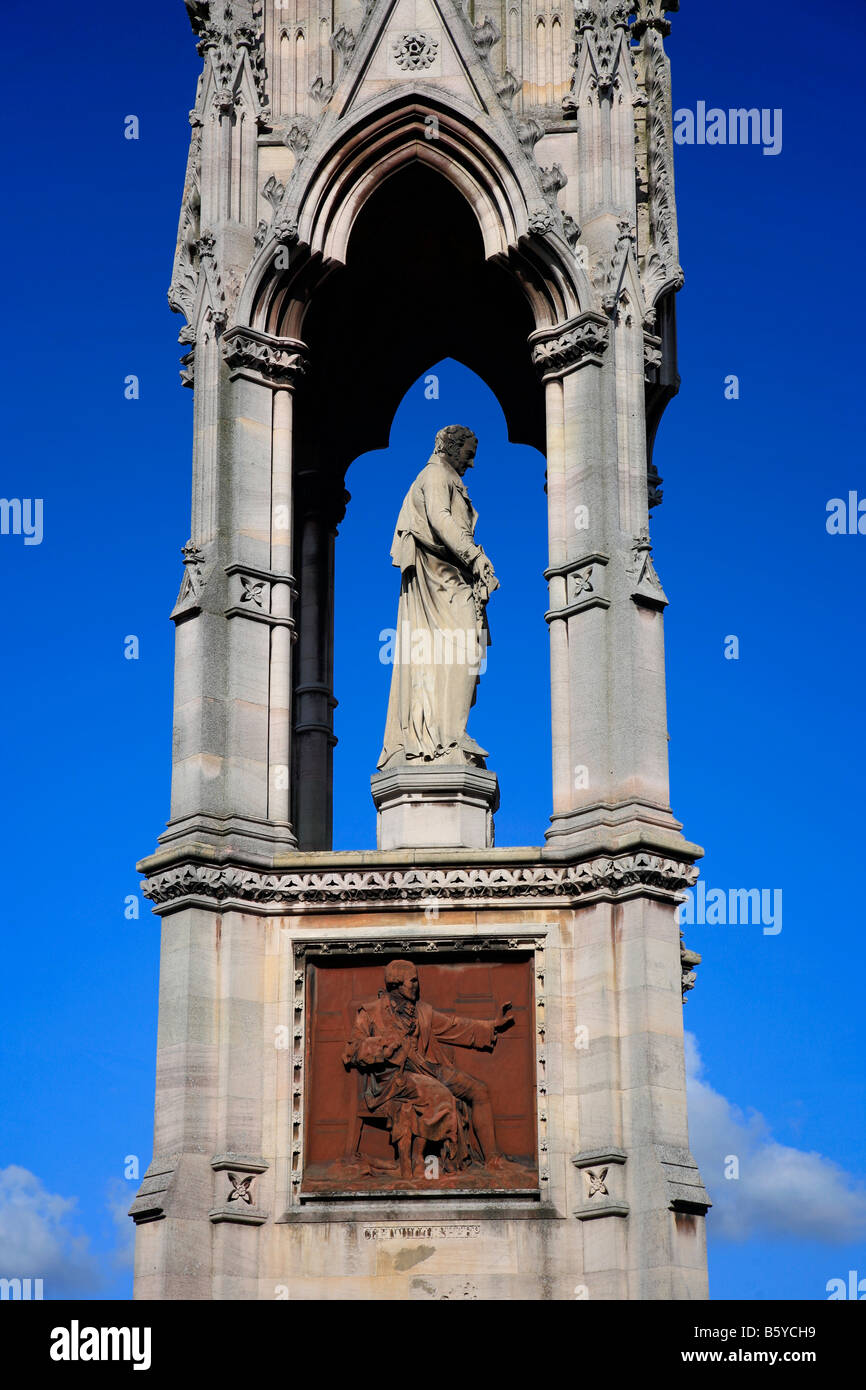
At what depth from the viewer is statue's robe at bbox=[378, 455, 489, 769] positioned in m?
22.8

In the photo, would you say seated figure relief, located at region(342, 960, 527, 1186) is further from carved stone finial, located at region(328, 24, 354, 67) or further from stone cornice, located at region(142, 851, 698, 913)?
carved stone finial, located at region(328, 24, 354, 67)

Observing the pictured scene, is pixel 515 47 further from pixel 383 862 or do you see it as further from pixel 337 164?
pixel 383 862

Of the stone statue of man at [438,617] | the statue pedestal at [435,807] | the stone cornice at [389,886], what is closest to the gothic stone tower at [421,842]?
the stone cornice at [389,886]

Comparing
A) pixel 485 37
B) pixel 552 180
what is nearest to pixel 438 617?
pixel 552 180

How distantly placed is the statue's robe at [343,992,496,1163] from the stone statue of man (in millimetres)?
2668

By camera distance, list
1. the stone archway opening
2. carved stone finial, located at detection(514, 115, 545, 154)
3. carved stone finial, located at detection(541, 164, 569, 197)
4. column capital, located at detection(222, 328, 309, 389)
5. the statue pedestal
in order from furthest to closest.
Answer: the stone archway opening < carved stone finial, located at detection(514, 115, 545, 154) < carved stone finial, located at detection(541, 164, 569, 197) < column capital, located at detection(222, 328, 309, 389) < the statue pedestal

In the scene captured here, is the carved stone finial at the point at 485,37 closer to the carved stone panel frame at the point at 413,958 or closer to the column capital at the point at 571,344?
the column capital at the point at 571,344

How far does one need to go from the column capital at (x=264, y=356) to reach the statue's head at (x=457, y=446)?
157 cm

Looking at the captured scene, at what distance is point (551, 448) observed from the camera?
74.3 ft

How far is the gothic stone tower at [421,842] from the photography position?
66.1 feet

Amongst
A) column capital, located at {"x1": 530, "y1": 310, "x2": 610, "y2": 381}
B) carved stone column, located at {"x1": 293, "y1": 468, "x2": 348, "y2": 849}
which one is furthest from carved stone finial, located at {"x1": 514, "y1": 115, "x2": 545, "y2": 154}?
carved stone column, located at {"x1": 293, "y1": 468, "x2": 348, "y2": 849}

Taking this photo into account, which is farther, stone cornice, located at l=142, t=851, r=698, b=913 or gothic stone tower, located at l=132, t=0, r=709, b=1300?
stone cornice, located at l=142, t=851, r=698, b=913
